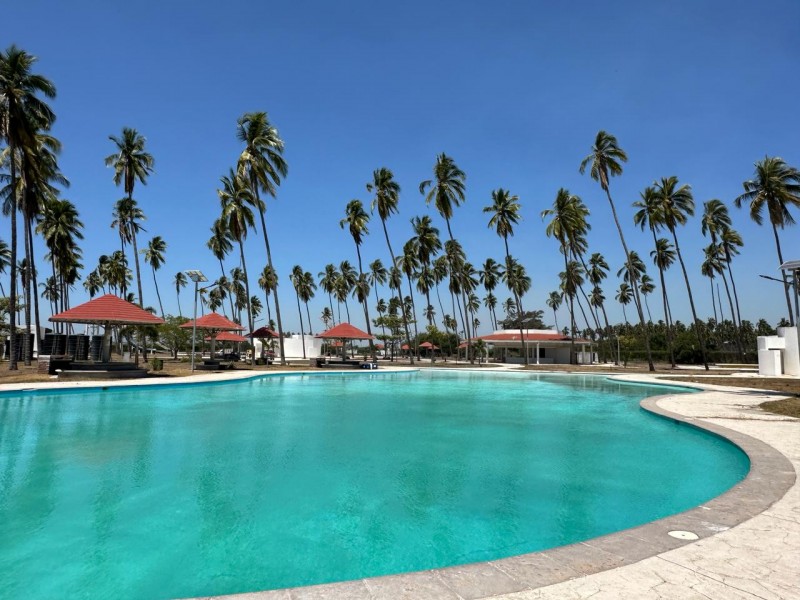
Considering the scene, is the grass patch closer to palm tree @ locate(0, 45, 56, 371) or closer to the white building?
palm tree @ locate(0, 45, 56, 371)

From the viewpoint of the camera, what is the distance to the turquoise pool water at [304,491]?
15.8 feet

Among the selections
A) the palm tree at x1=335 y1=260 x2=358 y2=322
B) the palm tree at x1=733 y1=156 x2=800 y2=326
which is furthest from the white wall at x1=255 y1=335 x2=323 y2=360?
the palm tree at x1=733 y1=156 x2=800 y2=326

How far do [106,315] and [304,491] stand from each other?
2315cm

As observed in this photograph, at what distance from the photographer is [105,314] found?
2491 cm

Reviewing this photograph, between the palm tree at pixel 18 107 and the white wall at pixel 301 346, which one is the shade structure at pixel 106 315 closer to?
the palm tree at pixel 18 107

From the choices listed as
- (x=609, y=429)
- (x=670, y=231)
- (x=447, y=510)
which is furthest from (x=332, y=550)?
(x=670, y=231)

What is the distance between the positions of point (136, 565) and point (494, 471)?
573 cm

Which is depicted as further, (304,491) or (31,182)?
(31,182)

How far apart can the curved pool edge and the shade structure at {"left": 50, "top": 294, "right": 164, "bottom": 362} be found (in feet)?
82.5

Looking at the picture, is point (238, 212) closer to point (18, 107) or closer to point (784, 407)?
point (18, 107)

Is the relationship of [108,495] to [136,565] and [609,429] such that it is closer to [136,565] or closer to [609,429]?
[136,565]

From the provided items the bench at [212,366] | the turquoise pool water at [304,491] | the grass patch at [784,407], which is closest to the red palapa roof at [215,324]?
the bench at [212,366]

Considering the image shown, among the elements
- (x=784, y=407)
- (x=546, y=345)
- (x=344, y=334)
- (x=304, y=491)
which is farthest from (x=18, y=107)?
(x=546, y=345)

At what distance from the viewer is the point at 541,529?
577cm
